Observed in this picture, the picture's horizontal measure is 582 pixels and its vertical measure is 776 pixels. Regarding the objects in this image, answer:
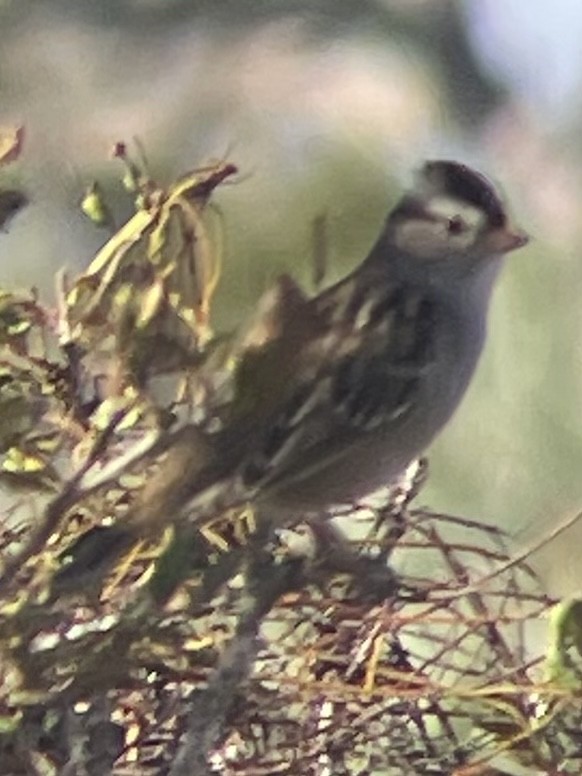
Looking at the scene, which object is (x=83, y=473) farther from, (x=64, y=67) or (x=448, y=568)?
(x=64, y=67)

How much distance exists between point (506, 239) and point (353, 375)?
0.16m

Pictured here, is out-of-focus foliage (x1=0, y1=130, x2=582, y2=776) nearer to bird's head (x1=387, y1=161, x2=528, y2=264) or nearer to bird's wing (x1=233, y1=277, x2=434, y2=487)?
bird's wing (x1=233, y1=277, x2=434, y2=487)

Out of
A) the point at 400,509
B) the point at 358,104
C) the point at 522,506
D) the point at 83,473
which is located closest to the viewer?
the point at 83,473

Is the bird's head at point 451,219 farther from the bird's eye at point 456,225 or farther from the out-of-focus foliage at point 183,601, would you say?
the out-of-focus foliage at point 183,601

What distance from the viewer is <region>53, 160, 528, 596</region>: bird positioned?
0.39 meters

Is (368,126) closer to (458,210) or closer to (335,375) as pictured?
(458,210)

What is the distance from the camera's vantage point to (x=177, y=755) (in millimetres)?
450

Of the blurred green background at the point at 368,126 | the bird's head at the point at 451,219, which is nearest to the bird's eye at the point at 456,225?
the bird's head at the point at 451,219

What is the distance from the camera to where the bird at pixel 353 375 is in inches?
15.3

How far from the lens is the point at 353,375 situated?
48 cm

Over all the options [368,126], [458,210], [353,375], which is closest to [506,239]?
[458,210]

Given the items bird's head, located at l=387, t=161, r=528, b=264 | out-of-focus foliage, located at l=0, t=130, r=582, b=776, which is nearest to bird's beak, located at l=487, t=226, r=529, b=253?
bird's head, located at l=387, t=161, r=528, b=264

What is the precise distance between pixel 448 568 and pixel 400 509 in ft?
0.11

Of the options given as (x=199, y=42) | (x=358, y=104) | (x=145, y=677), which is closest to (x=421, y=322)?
(x=145, y=677)
